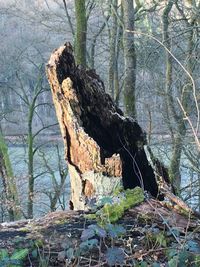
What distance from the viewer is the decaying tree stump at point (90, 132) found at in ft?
15.3

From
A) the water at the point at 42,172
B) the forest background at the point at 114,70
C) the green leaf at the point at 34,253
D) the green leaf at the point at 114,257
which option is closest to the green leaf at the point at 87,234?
the green leaf at the point at 114,257

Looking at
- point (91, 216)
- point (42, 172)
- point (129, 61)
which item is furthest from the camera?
point (42, 172)

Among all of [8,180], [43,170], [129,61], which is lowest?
[43,170]

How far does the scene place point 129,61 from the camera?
31.5ft

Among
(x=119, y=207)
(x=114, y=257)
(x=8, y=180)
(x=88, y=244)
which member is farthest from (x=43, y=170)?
(x=114, y=257)

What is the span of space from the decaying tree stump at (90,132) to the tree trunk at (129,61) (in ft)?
14.0

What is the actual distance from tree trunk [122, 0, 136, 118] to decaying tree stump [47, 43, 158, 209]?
4.28m

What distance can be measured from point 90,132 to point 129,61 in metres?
4.82

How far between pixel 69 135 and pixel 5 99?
18.1 meters

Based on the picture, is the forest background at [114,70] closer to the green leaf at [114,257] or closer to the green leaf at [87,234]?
the green leaf at [87,234]

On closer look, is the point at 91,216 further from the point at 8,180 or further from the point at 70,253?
the point at 8,180

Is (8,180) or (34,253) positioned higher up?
(34,253)

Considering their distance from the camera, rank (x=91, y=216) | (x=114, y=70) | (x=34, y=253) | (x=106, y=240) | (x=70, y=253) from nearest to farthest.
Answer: (x=70, y=253) → (x=34, y=253) → (x=106, y=240) → (x=91, y=216) → (x=114, y=70)

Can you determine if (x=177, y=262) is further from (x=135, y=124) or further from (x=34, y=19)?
(x=34, y=19)
